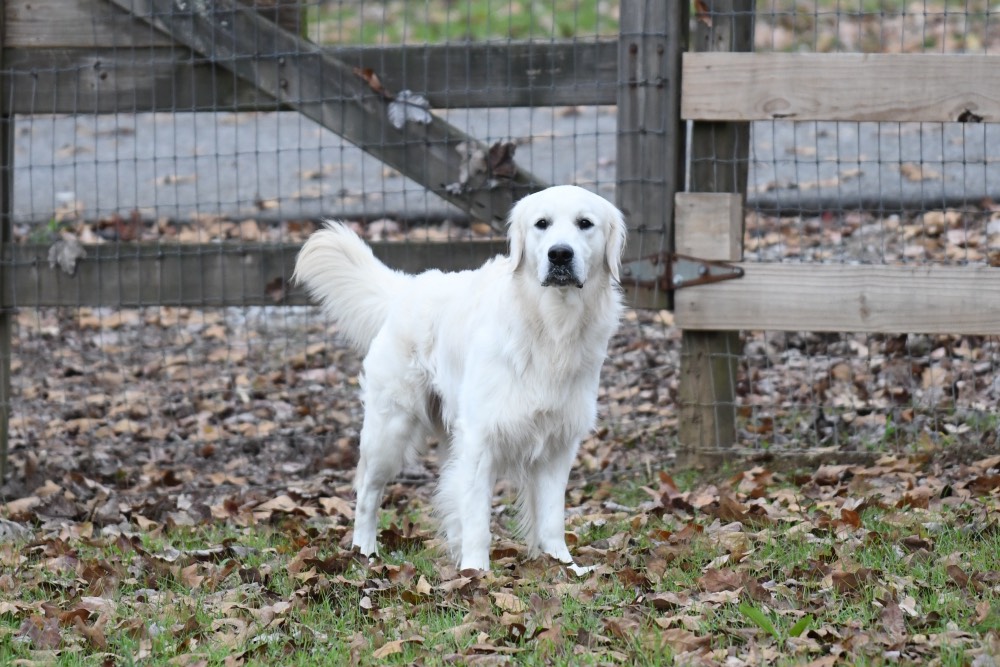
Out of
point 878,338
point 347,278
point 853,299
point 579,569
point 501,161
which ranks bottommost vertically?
point 579,569

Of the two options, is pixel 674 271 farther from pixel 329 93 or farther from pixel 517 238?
pixel 329 93

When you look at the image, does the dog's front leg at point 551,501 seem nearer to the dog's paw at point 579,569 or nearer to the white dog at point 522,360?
the white dog at point 522,360

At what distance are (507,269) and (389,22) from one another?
14.5 m

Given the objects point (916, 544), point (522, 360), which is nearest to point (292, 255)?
point (522, 360)

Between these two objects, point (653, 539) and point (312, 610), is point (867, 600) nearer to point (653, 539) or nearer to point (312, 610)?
point (653, 539)

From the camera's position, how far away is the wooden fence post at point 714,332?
557 centimetres

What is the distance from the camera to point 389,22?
18.2 m

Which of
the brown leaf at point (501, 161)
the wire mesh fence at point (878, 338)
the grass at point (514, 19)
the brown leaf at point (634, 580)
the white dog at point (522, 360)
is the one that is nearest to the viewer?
the brown leaf at point (634, 580)

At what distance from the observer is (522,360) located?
14.4 ft

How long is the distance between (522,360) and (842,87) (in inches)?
80.4

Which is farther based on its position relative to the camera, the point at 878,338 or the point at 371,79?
the point at 878,338

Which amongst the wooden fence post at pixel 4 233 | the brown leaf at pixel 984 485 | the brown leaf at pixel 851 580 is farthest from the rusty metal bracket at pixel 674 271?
the wooden fence post at pixel 4 233

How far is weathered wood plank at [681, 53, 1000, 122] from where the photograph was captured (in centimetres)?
527

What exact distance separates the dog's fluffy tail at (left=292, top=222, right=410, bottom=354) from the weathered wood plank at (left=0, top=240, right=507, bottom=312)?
0.55 metres
